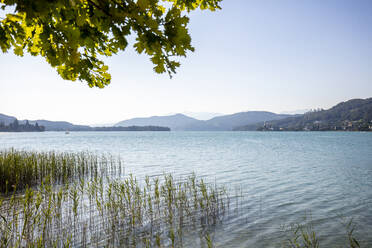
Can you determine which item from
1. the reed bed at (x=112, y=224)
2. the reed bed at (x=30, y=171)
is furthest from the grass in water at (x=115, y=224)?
the reed bed at (x=30, y=171)

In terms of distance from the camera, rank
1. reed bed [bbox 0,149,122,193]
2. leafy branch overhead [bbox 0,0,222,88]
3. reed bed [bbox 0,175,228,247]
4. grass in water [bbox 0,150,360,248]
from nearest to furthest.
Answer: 1. leafy branch overhead [bbox 0,0,222,88]
2. grass in water [bbox 0,150,360,248]
3. reed bed [bbox 0,175,228,247]
4. reed bed [bbox 0,149,122,193]

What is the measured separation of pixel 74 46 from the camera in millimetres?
2146

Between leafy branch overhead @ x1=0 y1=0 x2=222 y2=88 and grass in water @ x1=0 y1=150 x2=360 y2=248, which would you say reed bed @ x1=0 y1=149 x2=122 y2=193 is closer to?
grass in water @ x1=0 y1=150 x2=360 y2=248

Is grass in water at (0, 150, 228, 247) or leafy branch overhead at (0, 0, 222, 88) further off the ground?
leafy branch overhead at (0, 0, 222, 88)

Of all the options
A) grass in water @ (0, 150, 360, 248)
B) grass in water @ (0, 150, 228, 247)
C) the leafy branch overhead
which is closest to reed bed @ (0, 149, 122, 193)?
grass in water @ (0, 150, 228, 247)

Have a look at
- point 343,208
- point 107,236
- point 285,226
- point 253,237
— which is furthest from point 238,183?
point 107,236

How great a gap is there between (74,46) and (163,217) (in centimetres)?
654

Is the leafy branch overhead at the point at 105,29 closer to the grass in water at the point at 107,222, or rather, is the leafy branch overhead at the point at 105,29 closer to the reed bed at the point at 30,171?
the grass in water at the point at 107,222

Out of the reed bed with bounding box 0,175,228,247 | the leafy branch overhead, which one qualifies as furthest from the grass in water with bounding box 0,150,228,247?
the leafy branch overhead

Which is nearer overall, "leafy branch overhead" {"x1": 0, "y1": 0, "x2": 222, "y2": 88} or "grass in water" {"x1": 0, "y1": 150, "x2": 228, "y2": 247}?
"leafy branch overhead" {"x1": 0, "y1": 0, "x2": 222, "y2": 88}

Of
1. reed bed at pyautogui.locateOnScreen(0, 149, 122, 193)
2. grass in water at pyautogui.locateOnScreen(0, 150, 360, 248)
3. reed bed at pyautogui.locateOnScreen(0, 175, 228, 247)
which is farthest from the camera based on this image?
reed bed at pyautogui.locateOnScreen(0, 149, 122, 193)

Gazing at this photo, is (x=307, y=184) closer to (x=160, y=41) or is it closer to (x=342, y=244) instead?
(x=342, y=244)

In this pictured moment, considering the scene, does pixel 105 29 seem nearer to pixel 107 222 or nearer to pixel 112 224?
pixel 112 224

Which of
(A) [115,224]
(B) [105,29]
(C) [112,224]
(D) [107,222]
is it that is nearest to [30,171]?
(D) [107,222]
